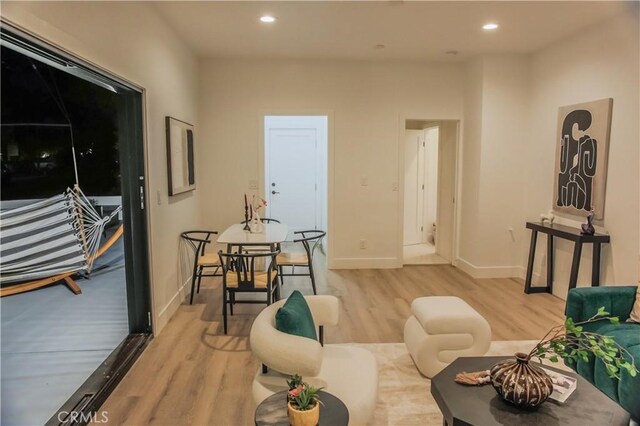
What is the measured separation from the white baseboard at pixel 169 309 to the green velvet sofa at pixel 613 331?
308 cm

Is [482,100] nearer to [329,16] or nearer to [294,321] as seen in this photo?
[329,16]

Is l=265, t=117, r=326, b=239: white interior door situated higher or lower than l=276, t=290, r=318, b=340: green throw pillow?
higher

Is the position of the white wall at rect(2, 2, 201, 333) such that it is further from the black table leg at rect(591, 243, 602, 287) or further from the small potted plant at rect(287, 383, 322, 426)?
the black table leg at rect(591, 243, 602, 287)

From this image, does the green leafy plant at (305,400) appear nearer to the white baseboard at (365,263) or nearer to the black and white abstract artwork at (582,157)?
the black and white abstract artwork at (582,157)

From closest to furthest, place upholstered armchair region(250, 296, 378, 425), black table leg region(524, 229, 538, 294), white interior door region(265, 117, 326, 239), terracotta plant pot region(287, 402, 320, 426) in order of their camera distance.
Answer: terracotta plant pot region(287, 402, 320, 426) < upholstered armchair region(250, 296, 378, 425) < black table leg region(524, 229, 538, 294) < white interior door region(265, 117, 326, 239)

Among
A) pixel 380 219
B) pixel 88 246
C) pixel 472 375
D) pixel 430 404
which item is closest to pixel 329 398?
pixel 472 375

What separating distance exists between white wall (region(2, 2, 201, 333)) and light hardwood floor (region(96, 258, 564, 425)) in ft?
1.36

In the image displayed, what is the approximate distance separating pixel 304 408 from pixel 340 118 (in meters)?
4.56

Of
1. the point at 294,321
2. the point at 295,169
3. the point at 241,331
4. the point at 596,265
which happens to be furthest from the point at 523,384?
the point at 295,169

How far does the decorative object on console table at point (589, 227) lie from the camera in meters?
4.01

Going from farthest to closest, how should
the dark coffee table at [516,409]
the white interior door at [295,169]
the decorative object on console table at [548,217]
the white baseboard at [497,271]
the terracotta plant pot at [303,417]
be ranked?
the white interior door at [295,169] → the white baseboard at [497,271] → the decorative object on console table at [548,217] → the dark coffee table at [516,409] → the terracotta plant pot at [303,417]

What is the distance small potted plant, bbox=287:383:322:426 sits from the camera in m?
1.59

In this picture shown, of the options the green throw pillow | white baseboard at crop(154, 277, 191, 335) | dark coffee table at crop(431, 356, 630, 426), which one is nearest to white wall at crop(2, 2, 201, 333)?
white baseboard at crop(154, 277, 191, 335)

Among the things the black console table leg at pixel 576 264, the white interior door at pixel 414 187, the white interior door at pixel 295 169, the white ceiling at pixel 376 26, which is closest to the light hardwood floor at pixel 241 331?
the black console table leg at pixel 576 264
